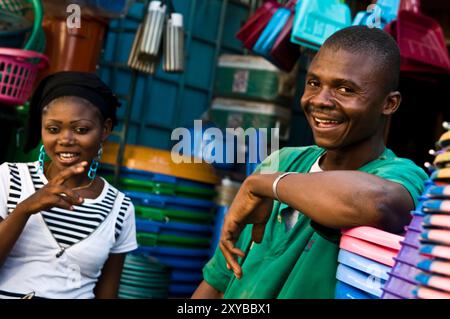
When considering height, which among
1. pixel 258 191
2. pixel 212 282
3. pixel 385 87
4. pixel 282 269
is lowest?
pixel 212 282

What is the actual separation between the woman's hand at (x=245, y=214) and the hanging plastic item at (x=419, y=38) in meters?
2.16

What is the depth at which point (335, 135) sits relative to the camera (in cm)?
165

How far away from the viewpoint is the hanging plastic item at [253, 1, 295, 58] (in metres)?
3.77

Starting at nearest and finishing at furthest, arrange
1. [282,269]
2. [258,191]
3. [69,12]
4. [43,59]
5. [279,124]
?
[258,191] → [282,269] → [43,59] → [69,12] → [279,124]

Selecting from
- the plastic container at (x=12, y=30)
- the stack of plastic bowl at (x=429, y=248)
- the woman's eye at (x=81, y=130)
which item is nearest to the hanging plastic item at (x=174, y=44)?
the plastic container at (x=12, y=30)

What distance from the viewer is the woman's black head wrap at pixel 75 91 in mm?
2105

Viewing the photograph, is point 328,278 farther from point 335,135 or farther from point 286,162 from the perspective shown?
point 286,162

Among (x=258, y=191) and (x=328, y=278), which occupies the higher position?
(x=258, y=191)

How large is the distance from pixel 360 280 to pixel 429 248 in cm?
33

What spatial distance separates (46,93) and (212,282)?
731 mm

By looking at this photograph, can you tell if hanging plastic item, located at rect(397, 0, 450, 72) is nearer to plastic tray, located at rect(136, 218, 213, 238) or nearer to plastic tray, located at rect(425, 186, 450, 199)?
plastic tray, located at rect(136, 218, 213, 238)

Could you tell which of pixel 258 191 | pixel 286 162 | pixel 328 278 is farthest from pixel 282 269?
pixel 286 162
